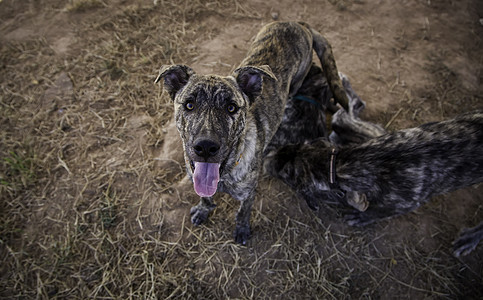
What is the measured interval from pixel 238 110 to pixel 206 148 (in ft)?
1.88

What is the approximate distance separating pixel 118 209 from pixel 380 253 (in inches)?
148

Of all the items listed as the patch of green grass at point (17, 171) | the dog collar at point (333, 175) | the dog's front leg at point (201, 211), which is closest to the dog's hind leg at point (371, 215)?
the dog collar at point (333, 175)

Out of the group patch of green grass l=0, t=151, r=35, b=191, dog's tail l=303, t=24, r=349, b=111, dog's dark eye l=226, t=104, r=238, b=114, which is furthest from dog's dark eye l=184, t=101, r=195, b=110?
patch of green grass l=0, t=151, r=35, b=191

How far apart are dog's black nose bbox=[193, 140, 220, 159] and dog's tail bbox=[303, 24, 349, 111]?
228 cm

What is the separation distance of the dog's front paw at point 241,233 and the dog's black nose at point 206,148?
168 cm

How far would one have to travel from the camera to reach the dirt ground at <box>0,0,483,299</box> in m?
3.49

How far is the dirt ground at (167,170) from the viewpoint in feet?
11.4

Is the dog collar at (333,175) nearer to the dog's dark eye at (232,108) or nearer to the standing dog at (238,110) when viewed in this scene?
the standing dog at (238,110)

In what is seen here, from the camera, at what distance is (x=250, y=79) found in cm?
280

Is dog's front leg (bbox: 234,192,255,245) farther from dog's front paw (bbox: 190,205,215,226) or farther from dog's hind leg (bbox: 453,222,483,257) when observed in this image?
dog's hind leg (bbox: 453,222,483,257)

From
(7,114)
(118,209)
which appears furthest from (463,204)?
(7,114)

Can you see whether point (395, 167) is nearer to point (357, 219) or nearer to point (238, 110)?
point (357, 219)

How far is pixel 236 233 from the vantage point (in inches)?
143

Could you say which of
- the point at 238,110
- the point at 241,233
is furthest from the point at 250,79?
the point at 241,233
